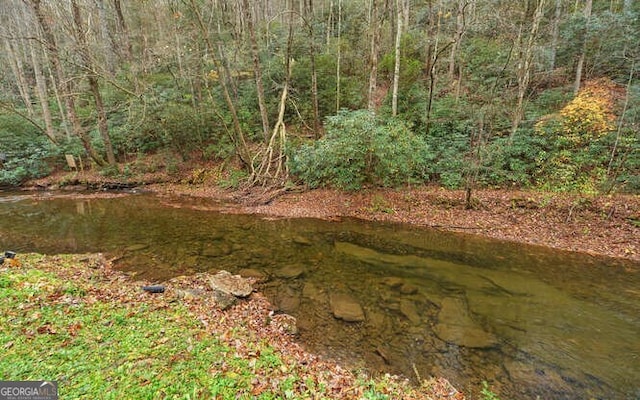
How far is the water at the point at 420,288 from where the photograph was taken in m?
4.73

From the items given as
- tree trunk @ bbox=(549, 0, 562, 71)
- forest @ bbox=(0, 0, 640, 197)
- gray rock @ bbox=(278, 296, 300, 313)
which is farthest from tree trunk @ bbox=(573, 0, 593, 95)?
gray rock @ bbox=(278, 296, 300, 313)

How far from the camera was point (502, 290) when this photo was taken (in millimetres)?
6770

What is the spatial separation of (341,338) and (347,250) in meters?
3.73

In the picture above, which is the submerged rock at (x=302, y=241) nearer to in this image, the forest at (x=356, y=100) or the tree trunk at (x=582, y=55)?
the forest at (x=356, y=100)

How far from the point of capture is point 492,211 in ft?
35.1

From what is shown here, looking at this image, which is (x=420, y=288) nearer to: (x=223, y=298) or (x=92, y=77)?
(x=223, y=298)

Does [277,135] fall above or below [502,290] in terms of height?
above

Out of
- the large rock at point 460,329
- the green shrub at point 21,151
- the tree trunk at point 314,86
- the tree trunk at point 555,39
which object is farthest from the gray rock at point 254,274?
the tree trunk at point 555,39

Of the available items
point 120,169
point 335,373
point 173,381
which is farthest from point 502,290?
point 120,169

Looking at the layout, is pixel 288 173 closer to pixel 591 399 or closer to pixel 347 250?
pixel 347 250

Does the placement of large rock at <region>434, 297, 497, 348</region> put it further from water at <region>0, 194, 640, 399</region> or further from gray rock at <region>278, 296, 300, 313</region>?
gray rock at <region>278, 296, 300, 313</region>

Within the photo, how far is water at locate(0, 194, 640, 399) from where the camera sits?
A: 4.73 metres

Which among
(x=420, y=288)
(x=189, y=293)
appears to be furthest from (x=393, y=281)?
(x=189, y=293)

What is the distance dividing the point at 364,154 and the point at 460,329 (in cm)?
764
